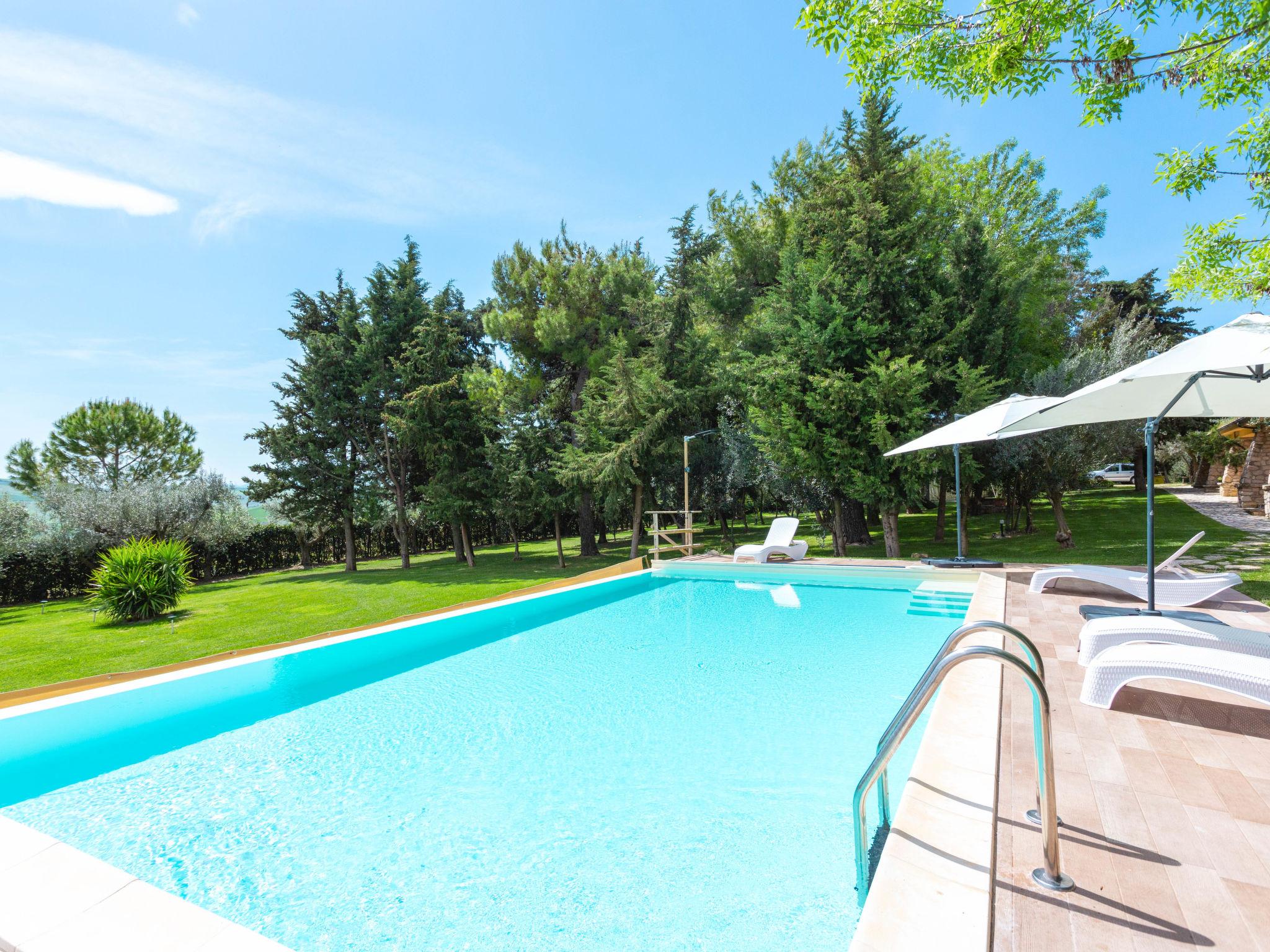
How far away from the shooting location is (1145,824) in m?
2.48

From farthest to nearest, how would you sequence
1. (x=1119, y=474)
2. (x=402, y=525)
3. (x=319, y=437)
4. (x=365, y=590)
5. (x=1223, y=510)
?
(x=1119, y=474), (x=319, y=437), (x=402, y=525), (x=1223, y=510), (x=365, y=590)

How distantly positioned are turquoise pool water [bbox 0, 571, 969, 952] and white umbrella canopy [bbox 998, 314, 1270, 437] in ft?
10.8

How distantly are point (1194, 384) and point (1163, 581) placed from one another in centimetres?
260

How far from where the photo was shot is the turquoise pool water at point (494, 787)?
3.01m

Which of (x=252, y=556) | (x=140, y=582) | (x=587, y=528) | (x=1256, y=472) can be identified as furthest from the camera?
(x=252, y=556)

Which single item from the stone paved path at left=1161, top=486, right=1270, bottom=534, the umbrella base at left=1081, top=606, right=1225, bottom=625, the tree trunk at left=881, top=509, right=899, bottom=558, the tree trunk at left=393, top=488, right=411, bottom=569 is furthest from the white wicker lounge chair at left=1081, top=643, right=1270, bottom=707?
the tree trunk at left=393, top=488, right=411, bottom=569

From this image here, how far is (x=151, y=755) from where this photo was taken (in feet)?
16.7

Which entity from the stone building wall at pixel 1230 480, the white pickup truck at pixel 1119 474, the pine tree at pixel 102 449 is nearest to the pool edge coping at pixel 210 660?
the stone building wall at pixel 1230 480

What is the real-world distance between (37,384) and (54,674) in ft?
123

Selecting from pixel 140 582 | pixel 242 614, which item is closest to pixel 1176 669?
pixel 242 614

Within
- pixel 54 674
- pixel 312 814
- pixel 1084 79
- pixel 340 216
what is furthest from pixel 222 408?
pixel 1084 79

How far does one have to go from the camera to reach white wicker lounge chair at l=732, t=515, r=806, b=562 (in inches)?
546

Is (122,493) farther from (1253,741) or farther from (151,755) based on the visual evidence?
(1253,741)

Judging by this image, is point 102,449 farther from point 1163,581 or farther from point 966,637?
point 1163,581
